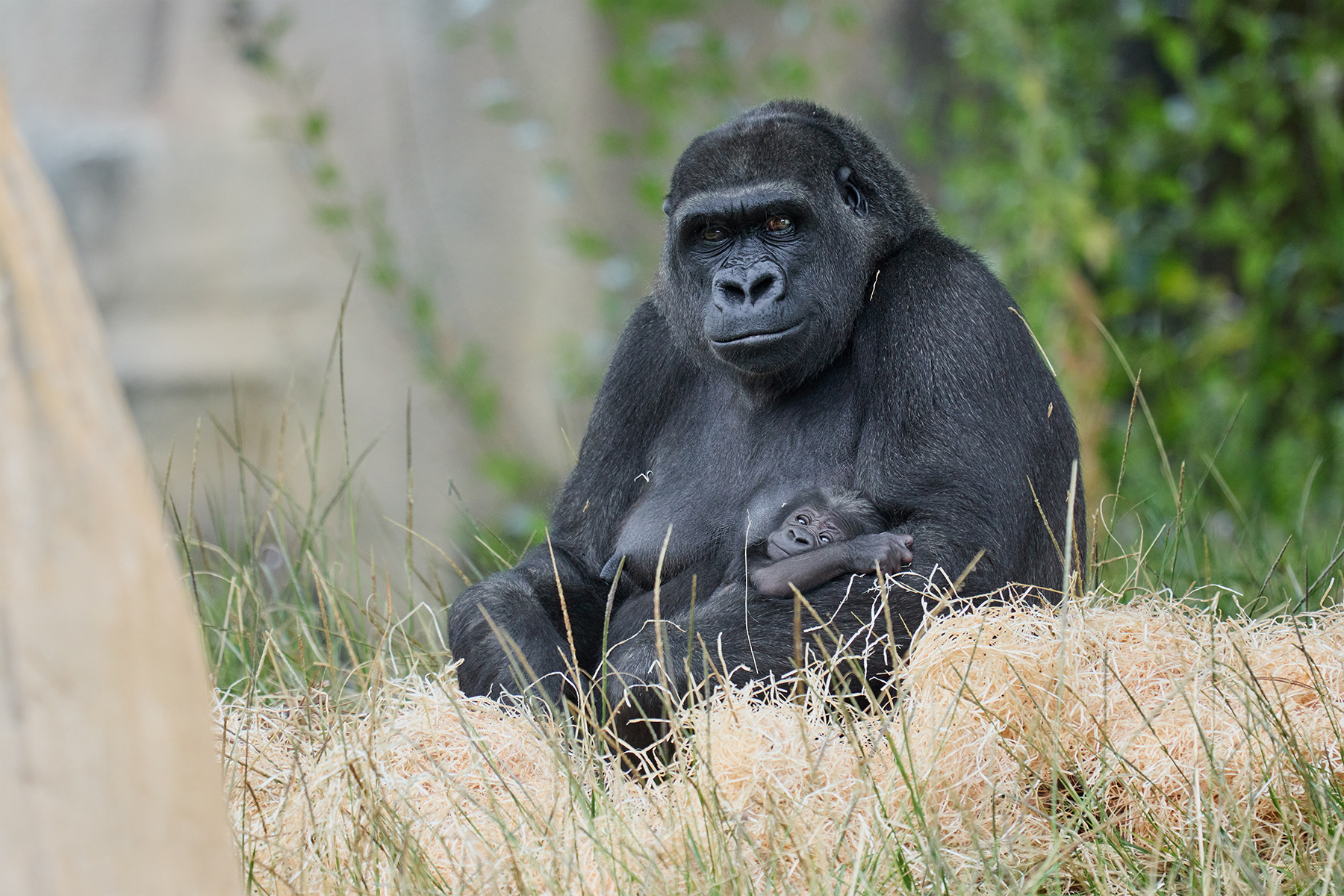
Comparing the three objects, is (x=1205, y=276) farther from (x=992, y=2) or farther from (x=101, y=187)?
(x=101, y=187)

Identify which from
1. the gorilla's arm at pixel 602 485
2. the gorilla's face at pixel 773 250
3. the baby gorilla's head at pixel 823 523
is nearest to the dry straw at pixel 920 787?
the baby gorilla's head at pixel 823 523

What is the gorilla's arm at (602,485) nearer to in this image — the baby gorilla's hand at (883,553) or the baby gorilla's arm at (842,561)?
the baby gorilla's arm at (842,561)

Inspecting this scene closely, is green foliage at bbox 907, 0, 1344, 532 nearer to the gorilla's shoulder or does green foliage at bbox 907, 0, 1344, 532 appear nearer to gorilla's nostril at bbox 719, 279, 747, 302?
the gorilla's shoulder

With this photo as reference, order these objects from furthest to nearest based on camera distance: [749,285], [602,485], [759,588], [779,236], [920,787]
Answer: [602,485], [779,236], [749,285], [759,588], [920,787]

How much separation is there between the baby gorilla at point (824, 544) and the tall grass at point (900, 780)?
0.20m

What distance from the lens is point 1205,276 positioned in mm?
7758

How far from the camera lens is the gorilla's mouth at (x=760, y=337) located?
3053 millimetres

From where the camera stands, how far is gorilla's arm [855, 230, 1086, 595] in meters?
2.91

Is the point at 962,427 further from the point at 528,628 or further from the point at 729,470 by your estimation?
the point at 528,628

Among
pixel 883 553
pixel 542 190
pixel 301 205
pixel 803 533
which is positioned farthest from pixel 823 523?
pixel 301 205

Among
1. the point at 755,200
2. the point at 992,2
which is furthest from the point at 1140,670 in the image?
the point at 992,2

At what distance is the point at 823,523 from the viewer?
9.75 ft

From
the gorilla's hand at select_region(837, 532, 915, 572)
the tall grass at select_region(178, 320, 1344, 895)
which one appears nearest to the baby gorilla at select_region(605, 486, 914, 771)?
the gorilla's hand at select_region(837, 532, 915, 572)

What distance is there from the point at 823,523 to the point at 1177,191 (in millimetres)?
4383
